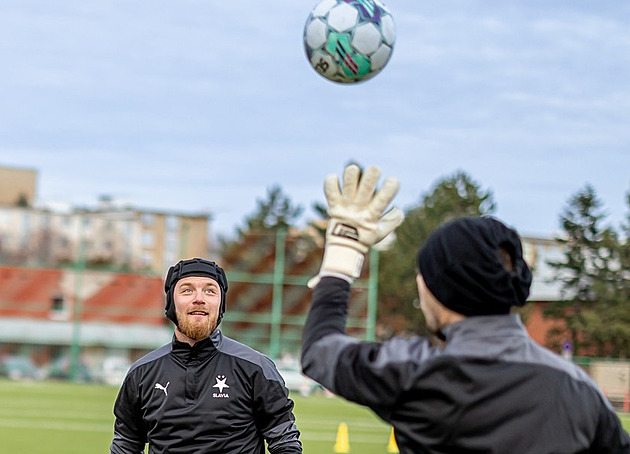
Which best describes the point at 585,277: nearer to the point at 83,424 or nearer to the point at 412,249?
the point at 412,249

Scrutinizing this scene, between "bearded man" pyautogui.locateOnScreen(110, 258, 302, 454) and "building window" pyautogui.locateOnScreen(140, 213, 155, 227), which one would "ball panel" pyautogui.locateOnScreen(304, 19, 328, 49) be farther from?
"building window" pyautogui.locateOnScreen(140, 213, 155, 227)

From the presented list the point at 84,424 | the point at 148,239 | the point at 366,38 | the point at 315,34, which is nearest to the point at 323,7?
the point at 315,34

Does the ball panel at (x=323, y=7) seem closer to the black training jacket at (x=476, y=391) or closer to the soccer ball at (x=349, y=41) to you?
the soccer ball at (x=349, y=41)

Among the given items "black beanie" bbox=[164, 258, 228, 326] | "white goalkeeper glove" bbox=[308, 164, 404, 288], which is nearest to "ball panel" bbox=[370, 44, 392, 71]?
"black beanie" bbox=[164, 258, 228, 326]

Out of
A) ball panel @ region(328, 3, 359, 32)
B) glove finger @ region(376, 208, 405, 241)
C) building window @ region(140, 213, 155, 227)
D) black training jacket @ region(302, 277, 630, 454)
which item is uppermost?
ball panel @ region(328, 3, 359, 32)

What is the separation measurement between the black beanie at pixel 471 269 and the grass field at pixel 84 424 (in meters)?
14.0

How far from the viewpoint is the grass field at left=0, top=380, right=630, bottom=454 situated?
17170mm

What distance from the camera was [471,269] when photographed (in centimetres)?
264

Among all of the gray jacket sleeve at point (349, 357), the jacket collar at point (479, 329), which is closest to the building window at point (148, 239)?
the gray jacket sleeve at point (349, 357)

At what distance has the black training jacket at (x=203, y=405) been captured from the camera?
5.03 metres

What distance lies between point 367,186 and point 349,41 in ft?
11.0

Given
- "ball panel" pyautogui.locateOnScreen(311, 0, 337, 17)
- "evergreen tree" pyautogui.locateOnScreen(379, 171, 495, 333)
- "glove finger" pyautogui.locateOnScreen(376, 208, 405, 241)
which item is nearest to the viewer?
"glove finger" pyautogui.locateOnScreen(376, 208, 405, 241)

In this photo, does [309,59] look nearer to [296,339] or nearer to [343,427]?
[343,427]

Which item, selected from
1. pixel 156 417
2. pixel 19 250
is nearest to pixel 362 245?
pixel 156 417
